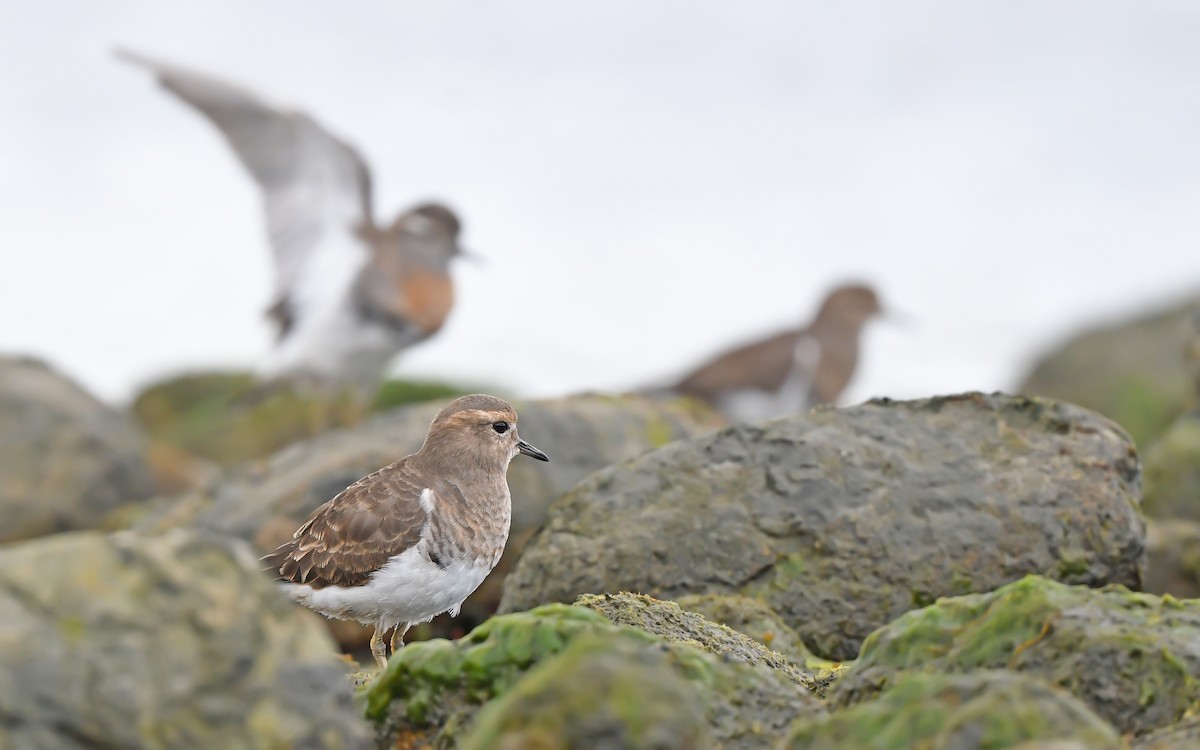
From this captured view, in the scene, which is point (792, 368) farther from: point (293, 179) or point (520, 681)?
point (520, 681)

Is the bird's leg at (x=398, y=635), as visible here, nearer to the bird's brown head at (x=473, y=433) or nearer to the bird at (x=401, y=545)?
the bird at (x=401, y=545)

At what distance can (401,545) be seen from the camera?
6531 millimetres

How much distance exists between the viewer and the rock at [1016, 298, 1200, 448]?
19.2m

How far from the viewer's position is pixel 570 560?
24.1 ft

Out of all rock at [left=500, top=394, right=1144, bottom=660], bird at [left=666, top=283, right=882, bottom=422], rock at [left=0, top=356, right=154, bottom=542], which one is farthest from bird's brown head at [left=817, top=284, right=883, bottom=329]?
rock at [left=500, top=394, right=1144, bottom=660]

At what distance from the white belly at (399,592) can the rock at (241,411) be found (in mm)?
9654

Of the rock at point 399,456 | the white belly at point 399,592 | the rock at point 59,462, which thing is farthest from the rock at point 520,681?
the rock at point 59,462

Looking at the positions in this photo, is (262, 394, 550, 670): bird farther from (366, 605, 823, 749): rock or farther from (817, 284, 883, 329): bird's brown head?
(817, 284, 883, 329): bird's brown head

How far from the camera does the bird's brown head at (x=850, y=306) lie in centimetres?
1830

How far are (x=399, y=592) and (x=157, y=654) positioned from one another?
282cm

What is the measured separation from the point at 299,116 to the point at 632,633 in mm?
11197

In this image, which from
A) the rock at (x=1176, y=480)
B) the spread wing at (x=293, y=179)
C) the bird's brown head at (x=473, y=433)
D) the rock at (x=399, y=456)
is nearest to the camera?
the bird's brown head at (x=473, y=433)

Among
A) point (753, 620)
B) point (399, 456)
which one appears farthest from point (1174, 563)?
point (399, 456)

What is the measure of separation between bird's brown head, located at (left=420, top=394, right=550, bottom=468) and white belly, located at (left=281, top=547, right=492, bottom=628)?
2.21ft
